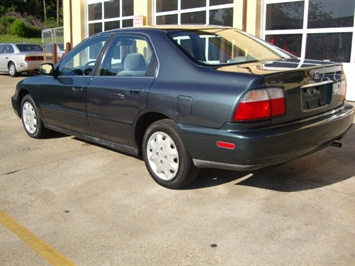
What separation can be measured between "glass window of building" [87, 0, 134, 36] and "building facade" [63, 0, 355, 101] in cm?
80

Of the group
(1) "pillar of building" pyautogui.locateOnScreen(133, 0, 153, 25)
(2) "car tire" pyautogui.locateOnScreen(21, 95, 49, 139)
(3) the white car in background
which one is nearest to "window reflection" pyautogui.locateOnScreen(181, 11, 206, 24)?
(1) "pillar of building" pyautogui.locateOnScreen(133, 0, 153, 25)

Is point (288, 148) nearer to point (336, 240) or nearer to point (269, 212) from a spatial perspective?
point (269, 212)

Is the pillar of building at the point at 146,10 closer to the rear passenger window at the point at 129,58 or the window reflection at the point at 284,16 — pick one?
the window reflection at the point at 284,16

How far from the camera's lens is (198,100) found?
3.66 m

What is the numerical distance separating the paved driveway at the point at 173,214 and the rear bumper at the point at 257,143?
0.45m

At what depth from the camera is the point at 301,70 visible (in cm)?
371

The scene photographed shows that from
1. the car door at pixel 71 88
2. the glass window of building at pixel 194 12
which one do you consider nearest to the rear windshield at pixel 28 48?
the glass window of building at pixel 194 12

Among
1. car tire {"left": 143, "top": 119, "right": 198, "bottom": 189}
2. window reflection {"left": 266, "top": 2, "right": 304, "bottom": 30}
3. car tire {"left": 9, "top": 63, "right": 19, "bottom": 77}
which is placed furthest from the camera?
car tire {"left": 9, "top": 63, "right": 19, "bottom": 77}

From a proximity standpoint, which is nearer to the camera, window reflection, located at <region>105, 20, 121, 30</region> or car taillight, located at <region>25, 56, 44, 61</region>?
window reflection, located at <region>105, 20, 121, 30</region>

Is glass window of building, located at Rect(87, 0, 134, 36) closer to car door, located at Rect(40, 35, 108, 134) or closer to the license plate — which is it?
car door, located at Rect(40, 35, 108, 134)

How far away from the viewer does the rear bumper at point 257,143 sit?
3439mm

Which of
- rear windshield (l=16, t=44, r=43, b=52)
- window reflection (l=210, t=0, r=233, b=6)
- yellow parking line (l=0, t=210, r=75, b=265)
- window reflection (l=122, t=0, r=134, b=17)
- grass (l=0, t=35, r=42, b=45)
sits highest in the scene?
grass (l=0, t=35, r=42, b=45)

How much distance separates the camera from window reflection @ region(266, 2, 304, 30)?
926cm

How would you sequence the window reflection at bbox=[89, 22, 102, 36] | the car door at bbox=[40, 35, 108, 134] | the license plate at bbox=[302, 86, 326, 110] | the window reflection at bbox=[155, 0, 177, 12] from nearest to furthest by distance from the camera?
1. the license plate at bbox=[302, 86, 326, 110]
2. the car door at bbox=[40, 35, 108, 134]
3. the window reflection at bbox=[155, 0, 177, 12]
4. the window reflection at bbox=[89, 22, 102, 36]
